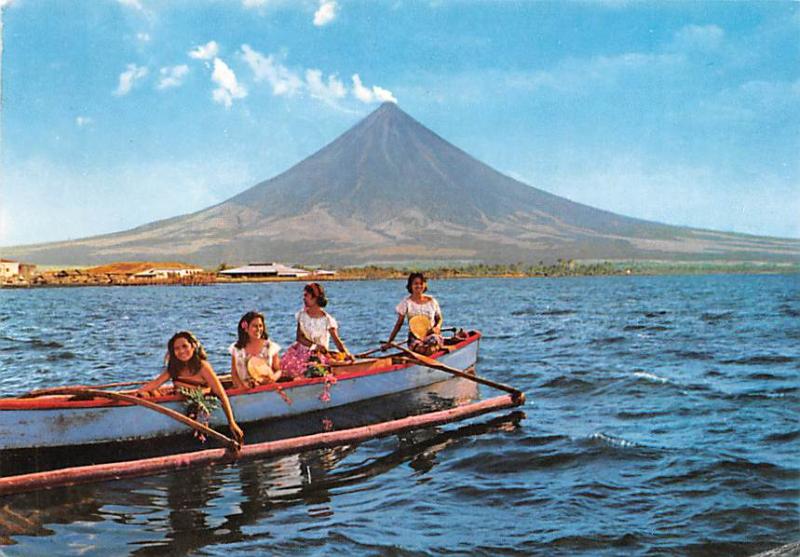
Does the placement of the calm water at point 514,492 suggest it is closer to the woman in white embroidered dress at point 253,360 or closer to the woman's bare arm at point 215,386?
the woman's bare arm at point 215,386

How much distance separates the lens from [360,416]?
11102 mm

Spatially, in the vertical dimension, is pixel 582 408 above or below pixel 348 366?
below

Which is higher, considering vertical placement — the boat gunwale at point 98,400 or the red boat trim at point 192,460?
the boat gunwale at point 98,400

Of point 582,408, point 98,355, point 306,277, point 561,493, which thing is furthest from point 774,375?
point 306,277

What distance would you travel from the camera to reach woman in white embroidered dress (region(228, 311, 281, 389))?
30.6ft

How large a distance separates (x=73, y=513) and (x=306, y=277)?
149543 millimetres

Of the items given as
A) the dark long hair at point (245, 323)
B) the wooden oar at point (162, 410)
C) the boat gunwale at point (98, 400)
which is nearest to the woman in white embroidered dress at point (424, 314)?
the boat gunwale at point (98, 400)

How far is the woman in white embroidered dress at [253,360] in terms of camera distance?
368 inches

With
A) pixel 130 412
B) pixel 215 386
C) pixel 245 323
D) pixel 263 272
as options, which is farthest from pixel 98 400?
pixel 263 272

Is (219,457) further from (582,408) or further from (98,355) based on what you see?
(98,355)

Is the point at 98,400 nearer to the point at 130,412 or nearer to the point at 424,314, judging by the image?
the point at 130,412

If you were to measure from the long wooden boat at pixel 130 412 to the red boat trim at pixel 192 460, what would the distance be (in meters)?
0.43

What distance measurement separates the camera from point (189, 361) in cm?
848

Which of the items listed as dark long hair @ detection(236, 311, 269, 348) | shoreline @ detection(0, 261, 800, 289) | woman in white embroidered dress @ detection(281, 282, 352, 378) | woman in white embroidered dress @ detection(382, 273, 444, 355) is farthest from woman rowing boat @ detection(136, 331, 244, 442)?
shoreline @ detection(0, 261, 800, 289)
